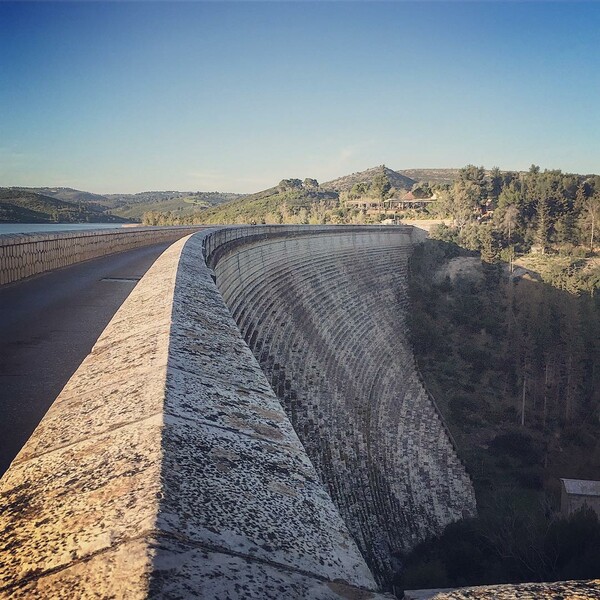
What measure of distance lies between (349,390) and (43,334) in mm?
12157

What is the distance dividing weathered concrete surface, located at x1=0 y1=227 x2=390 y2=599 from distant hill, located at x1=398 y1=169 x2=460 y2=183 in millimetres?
149388

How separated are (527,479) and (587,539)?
9.55 meters

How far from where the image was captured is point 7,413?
2.96 m

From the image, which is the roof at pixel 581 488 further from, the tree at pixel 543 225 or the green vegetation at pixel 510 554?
the tree at pixel 543 225

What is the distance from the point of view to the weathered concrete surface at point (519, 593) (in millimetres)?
1238

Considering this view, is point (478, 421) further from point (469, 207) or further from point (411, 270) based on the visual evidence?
point (469, 207)

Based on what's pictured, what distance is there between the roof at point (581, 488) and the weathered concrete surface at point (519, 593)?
51.0 feet

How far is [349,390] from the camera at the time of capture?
632 inches

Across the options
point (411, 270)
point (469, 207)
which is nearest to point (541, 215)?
point (469, 207)

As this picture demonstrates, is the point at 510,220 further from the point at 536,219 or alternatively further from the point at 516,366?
the point at 516,366

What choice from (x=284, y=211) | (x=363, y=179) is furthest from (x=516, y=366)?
(x=363, y=179)

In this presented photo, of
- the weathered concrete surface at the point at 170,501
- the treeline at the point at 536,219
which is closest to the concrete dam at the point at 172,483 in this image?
the weathered concrete surface at the point at 170,501

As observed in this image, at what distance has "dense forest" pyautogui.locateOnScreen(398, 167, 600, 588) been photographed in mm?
11133

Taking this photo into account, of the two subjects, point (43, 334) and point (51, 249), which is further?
point (51, 249)
